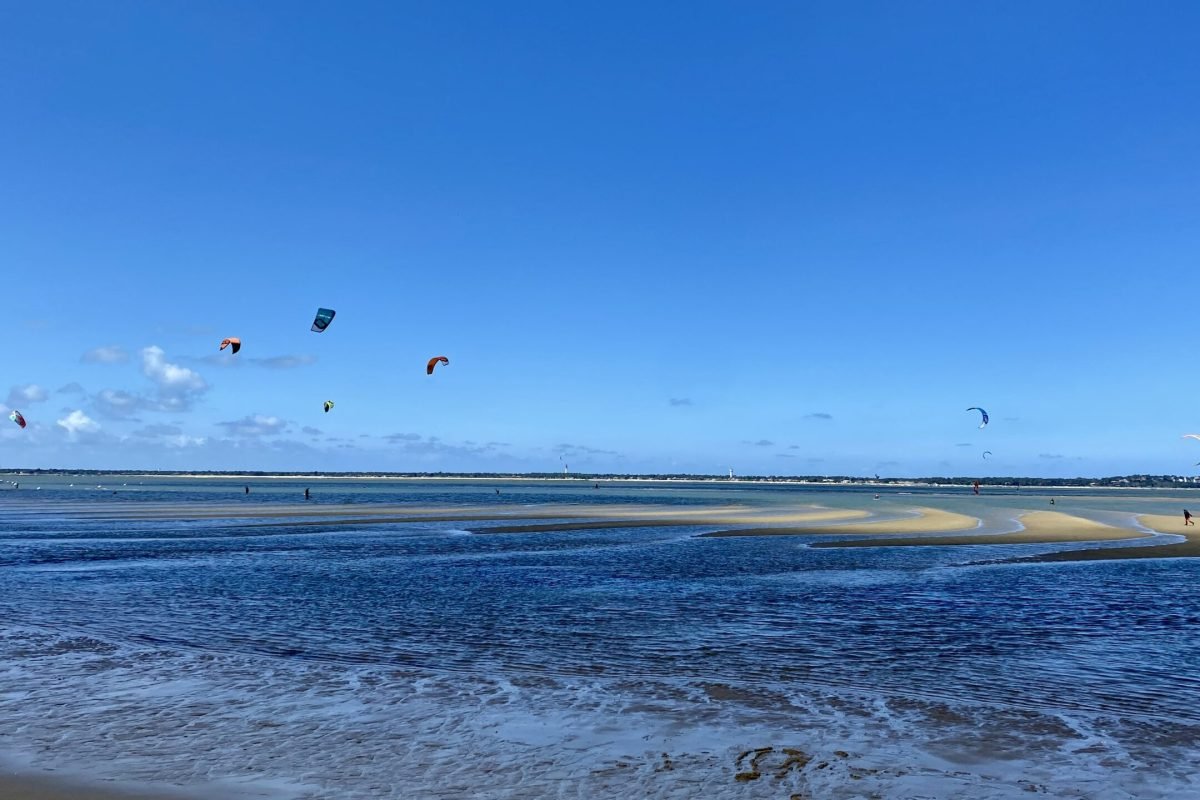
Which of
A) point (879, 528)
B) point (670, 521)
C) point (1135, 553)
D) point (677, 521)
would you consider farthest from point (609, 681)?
point (677, 521)

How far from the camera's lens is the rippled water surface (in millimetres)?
8906

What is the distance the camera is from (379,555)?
32906mm

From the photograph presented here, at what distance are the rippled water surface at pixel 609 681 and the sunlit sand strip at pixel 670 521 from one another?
21338mm

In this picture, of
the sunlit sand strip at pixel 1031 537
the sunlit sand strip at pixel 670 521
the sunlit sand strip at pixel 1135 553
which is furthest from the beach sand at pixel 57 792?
the sunlit sand strip at pixel 670 521

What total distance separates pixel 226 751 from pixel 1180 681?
13.0 metres

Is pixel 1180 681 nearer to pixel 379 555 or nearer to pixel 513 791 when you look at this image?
pixel 513 791

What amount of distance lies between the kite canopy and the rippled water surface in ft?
66.0

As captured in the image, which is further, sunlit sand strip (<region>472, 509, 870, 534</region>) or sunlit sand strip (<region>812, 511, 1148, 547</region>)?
sunlit sand strip (<region>472, 509, 870, 534</region>)

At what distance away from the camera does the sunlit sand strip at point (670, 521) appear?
4824 cm

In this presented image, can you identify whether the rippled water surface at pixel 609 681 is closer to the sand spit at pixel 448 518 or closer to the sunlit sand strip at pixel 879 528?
the sunlit sand strip at pixel 879 528

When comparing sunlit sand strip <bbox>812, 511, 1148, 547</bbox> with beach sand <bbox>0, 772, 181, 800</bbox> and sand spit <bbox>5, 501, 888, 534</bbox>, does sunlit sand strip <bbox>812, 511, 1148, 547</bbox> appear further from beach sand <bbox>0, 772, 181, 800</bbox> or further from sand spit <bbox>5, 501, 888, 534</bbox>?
beach sand <bbox>0, 772, 181, 800</bbox>

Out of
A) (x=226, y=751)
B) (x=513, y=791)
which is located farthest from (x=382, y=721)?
(x=513, y=791)

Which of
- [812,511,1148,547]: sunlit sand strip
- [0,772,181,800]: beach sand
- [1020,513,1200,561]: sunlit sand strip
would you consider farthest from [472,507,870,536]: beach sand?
[0,772,181,800]: beach sand

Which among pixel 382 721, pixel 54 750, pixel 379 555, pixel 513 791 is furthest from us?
pixel 379 555
